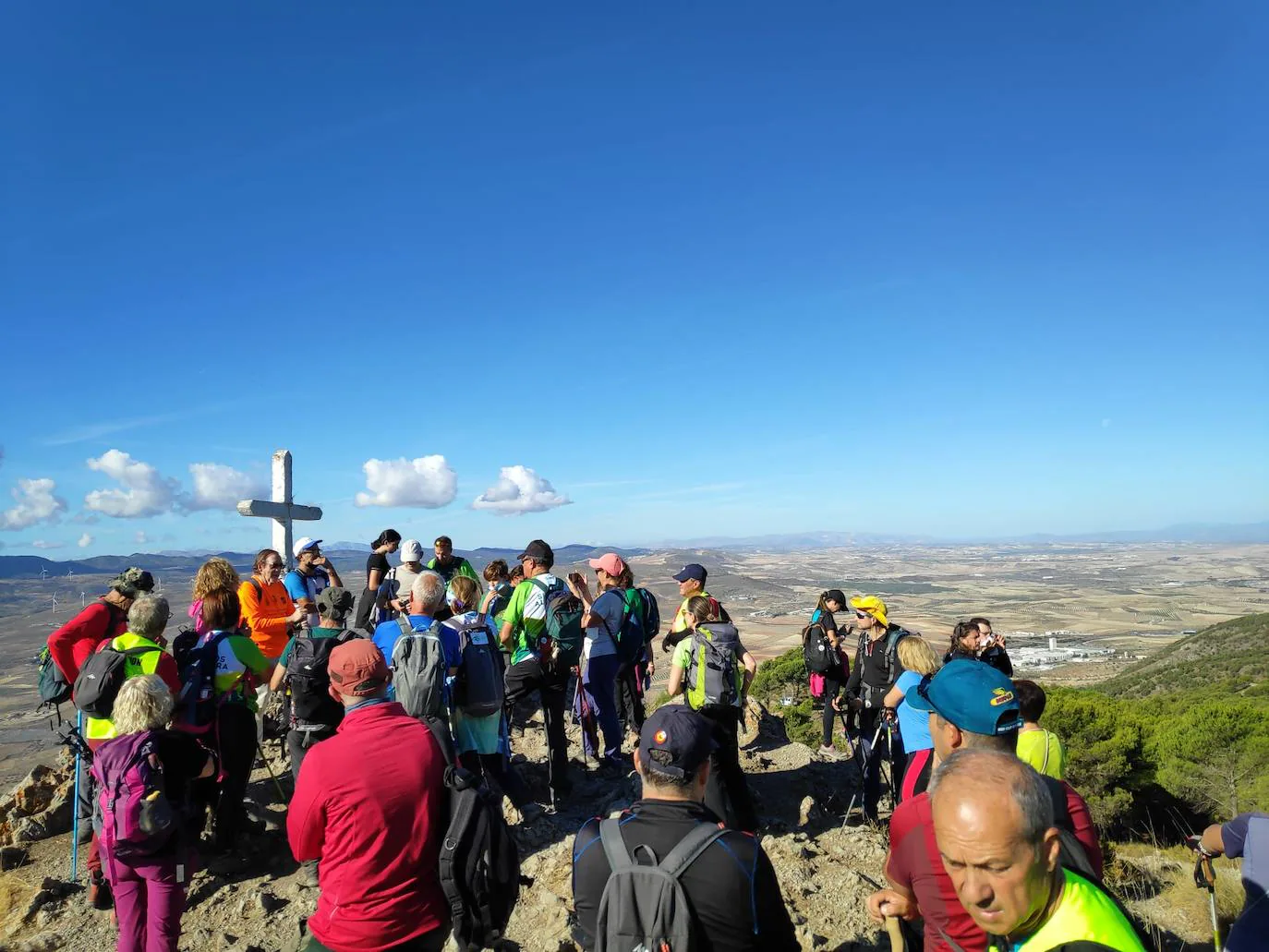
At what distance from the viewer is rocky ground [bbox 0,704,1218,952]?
157 inches

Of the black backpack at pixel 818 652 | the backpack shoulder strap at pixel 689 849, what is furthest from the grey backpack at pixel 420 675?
the black backpack at pixel 818 652

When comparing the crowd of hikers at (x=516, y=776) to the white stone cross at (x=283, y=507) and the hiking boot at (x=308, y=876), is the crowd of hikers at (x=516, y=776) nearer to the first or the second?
the hiking boot at (x=308, y=876)

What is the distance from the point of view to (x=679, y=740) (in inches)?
89.8

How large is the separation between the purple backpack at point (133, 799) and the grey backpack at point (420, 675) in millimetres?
1195

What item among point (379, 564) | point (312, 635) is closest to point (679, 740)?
point (312, 635)

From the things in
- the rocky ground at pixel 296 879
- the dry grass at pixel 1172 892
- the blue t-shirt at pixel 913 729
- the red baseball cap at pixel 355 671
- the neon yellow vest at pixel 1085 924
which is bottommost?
the dry grass at pixel 1172 892

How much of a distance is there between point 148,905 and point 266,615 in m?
2.73

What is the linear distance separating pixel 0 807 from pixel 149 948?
3.96 meters

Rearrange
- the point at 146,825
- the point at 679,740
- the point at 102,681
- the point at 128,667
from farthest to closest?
the point at 128,667 → the point at 102,681 → the point at 146,825 → the point at 679,740

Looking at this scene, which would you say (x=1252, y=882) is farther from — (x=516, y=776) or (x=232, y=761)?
(x=232, y=761)

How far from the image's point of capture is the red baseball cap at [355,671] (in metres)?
2.68

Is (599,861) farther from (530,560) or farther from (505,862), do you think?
(530,560)

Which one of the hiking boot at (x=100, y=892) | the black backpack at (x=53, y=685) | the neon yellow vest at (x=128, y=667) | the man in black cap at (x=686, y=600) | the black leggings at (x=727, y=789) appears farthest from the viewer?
the man in black cap at (x=686, y=600)

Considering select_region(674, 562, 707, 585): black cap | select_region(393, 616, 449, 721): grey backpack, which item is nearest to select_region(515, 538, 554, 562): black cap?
select_region(674, 562, 707, 585): black cap
